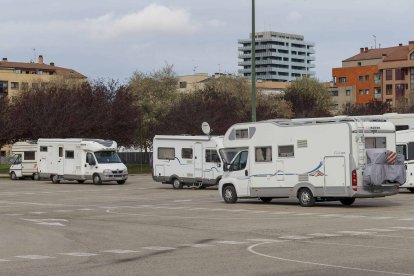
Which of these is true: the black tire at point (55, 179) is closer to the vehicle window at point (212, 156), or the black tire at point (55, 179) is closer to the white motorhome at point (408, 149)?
the vehicle window at point (212, 156)

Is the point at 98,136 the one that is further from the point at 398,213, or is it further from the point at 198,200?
the point at 398,213

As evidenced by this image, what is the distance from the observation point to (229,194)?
107 ft

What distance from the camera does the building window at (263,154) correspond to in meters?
30.9

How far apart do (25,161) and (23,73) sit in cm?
10391

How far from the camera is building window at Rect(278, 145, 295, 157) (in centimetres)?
3009

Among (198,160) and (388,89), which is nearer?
(198,160)

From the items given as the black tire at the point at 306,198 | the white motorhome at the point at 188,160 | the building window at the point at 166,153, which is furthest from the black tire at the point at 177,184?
the black tire at the point at 306,198

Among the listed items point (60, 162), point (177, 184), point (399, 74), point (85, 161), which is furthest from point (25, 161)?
point (399, 74)

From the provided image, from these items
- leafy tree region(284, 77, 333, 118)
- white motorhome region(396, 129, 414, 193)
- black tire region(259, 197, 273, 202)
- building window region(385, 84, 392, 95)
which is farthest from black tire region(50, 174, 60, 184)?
building window region(385, 84, 392, 95)

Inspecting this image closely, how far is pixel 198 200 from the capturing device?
115ft

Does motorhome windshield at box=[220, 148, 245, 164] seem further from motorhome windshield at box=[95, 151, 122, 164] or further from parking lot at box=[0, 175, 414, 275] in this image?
motorhome windshield at box=[95, 151, 122, 164]

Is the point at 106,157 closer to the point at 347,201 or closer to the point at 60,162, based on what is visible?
the point at 60,162

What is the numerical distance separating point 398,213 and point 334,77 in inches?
5651

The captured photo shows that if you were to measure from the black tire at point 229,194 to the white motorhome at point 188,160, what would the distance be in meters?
10.8
